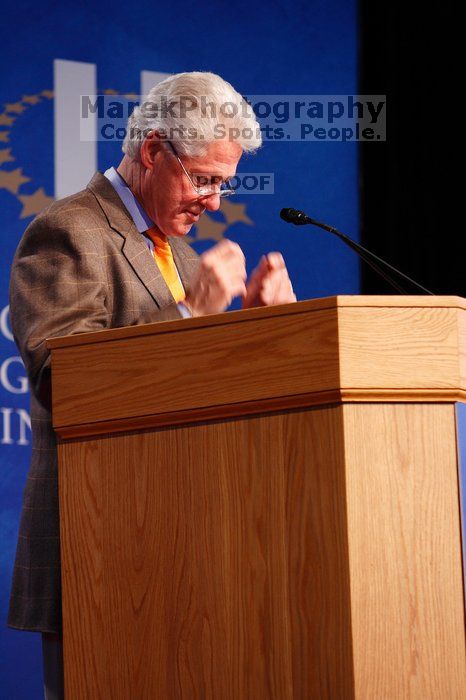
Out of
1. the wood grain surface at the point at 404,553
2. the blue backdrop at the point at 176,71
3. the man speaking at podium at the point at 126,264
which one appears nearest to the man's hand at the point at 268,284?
the man speaking at podium at the point at 126,264

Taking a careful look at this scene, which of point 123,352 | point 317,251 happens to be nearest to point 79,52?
point 317,251

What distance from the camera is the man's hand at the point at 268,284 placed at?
7.27 ft

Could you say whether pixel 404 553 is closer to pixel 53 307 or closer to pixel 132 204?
pixel 53 307

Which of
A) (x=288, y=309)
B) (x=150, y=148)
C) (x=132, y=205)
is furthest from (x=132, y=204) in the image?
(x=288, y=309)

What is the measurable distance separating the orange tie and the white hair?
17cm

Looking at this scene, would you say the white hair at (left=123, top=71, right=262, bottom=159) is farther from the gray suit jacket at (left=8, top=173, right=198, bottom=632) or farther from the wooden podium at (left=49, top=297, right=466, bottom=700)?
the wooden podium at (left=49, top=297, right=466, bottom=700)

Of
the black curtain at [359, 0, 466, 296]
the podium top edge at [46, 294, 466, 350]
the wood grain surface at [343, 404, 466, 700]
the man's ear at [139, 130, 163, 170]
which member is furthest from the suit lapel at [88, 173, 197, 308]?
the black curtain at [359, 0, 466, 296]

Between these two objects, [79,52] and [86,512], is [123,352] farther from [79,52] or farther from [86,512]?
[79,52]

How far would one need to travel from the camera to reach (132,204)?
7.75ft

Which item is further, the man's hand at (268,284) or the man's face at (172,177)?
the man's face at (172,177)

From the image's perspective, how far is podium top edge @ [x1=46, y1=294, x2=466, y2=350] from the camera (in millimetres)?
1573

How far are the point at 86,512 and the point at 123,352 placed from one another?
0.24m

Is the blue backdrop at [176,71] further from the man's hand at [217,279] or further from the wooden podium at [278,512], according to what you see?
the wooden podium at [278,512]

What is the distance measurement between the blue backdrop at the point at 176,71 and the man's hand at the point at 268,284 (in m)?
1.03
